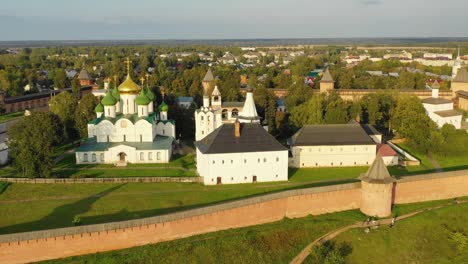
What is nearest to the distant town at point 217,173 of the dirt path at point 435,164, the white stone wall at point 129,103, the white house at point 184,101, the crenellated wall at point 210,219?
the crenellated wall at point 210,219

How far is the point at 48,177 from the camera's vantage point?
3023 centimetres

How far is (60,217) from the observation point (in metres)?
23.8

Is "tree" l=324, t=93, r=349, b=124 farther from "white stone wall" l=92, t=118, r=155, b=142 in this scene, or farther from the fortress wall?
"white stone wall" l=92, t=118, r=155, b=142

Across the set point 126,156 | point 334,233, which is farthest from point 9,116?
point 334,233

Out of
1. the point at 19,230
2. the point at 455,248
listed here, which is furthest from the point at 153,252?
the point at 455,248

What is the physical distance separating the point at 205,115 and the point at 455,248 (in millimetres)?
21057

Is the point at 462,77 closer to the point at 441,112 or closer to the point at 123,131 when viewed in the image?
the point at 441,112

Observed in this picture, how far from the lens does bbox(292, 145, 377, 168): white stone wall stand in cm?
3438

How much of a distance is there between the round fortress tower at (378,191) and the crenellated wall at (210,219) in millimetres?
919

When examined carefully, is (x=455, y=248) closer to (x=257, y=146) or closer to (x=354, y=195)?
(x=354, y=195)

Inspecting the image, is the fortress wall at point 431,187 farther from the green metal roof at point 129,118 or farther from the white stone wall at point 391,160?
the green metal roof at point 129,118

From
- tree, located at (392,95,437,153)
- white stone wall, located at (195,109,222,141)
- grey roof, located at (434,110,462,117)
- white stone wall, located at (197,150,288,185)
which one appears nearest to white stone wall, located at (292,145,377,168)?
white stone wall, located at (197,150,288,185)

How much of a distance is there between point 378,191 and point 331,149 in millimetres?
9110

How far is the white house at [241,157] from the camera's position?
1182 inches
